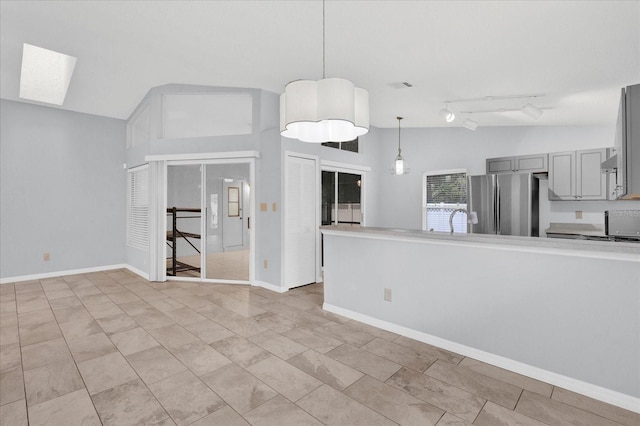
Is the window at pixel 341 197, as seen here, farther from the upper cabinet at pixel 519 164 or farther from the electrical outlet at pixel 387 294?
the electrical outlet at pixel 387 294

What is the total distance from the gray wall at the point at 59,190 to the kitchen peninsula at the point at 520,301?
5.13 meters

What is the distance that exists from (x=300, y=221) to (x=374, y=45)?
2.61 metres

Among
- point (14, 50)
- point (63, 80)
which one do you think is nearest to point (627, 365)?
point (14, 50)

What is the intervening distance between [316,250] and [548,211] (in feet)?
12.1

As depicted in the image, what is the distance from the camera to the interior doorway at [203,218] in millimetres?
5137

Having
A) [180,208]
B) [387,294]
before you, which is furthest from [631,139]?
[180,208]

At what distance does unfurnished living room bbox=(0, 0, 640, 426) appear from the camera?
6.79ft

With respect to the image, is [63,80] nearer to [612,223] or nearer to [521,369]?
[521,369]

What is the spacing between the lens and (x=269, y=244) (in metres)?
4.71

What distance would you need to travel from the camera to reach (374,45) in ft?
9.73

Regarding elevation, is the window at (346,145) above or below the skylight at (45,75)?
below

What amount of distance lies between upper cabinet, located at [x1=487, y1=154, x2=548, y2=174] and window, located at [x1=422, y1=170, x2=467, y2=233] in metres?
0.51

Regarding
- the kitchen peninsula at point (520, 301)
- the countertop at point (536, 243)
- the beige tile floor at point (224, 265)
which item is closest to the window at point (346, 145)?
the beige tile floor at point (224, 265)

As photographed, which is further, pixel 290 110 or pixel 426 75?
pixel 426 75
